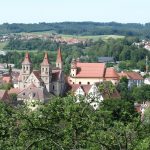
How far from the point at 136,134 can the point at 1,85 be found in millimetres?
53255

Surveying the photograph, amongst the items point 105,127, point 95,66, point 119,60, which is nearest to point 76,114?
point 105,127

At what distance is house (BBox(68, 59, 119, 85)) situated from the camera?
6881cm

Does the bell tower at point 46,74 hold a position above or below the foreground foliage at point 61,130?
below

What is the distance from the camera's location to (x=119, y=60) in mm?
117438

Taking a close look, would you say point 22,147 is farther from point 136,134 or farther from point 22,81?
point 22,81

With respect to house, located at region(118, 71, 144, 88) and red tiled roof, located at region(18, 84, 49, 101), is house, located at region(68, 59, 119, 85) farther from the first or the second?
red tiled roof, located at region(18, 84, 49, 101)

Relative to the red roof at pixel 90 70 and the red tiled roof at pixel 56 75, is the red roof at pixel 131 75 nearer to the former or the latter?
the red roof at pixel 90 70

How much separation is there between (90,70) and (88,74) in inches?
21.7

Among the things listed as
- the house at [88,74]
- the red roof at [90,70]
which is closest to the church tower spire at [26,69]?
the house at [88,74]

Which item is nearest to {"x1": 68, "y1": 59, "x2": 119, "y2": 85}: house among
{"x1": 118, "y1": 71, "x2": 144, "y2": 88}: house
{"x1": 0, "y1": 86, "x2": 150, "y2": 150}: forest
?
{"x1": 118, "y1": 71, "x2": 144, "y2": 88}: house

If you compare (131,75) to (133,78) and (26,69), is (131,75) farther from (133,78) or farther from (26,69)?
(26,69)

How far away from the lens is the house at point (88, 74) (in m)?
68.8

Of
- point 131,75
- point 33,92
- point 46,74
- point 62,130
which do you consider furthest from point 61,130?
point 131,75

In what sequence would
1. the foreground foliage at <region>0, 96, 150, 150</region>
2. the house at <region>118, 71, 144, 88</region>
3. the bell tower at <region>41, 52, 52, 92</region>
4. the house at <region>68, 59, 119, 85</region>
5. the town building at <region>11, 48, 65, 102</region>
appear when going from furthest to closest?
the house at <region>118, 71, 144, 88</region> < the house at <region>68, 59, 119, 85</region> < the bell tower at <region>41, 52, 52, 92</region> < the town building at <region>11, 48, 65, 102</region> < the foreground foliage at <region>0, 96, 150, 150</region>
